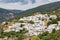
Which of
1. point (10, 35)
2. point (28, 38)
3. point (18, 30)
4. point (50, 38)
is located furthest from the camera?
point (18, 30)

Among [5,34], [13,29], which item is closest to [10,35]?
[5,34]

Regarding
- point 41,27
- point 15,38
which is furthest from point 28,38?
point 41,27

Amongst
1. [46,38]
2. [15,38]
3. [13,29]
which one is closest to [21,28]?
[13,29]

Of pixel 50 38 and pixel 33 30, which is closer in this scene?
pixel 50 38

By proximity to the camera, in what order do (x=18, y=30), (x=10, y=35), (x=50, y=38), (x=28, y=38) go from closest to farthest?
(x=50, y=38) → (x=28, y=38) → (x=10, y=35) → (x=18, y=30)

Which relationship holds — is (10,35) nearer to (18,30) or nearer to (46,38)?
(18,30)

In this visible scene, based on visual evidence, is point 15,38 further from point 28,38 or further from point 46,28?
point 46,28

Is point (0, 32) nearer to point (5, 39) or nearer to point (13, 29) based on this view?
point (13, 29)

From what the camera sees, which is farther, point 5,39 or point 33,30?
point 33,30
